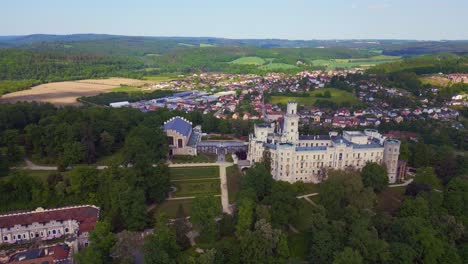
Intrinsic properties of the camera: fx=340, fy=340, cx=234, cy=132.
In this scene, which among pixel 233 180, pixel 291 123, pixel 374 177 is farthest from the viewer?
pixel 291 123

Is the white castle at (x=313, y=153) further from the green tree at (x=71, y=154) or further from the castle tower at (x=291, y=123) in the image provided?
the green tree at (x=71, y=154)

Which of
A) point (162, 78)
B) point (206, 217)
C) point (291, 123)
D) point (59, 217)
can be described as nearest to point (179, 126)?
point (291, 123)

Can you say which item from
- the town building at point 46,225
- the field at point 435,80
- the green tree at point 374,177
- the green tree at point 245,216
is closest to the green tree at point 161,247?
the green tree at point 245,216

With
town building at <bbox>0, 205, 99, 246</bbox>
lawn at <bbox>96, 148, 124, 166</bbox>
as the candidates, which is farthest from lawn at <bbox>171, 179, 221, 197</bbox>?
town building at <bbox>0, 205, 99, 246</bbox>

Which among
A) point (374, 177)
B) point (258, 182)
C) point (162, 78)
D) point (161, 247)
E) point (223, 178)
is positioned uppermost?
point (162, 78)

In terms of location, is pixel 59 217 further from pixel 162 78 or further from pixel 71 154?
pixel 162 78

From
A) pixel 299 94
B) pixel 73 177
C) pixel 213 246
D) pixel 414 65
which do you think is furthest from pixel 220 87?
pixel 213 246
